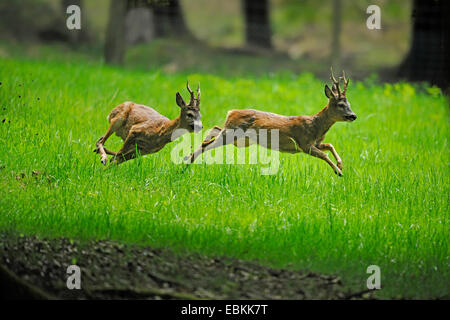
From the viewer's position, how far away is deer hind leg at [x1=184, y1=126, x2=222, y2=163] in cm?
517

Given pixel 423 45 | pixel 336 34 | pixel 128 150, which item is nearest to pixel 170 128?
pixel 128 150

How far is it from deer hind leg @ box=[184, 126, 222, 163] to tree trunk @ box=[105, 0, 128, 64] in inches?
225

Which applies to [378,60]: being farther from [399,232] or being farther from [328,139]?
[399,232]

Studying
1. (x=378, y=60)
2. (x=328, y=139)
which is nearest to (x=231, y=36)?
(x=378, y=60)

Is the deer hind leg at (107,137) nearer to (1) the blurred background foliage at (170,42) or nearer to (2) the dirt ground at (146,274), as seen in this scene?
(2) the dirt ground at (146,274)

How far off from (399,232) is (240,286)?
51.7 inches

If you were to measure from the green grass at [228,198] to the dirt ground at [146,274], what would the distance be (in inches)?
3.1

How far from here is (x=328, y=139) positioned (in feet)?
21.2

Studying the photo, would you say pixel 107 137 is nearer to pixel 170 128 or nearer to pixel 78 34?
pixel 170 128

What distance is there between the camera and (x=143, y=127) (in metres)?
5.06

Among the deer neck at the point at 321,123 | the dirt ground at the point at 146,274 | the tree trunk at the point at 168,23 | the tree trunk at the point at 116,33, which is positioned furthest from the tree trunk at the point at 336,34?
the dirt ground at the point at 146,274

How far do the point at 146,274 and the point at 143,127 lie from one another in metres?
1.41

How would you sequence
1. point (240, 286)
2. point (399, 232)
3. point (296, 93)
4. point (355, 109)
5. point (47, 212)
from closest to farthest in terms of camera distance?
point (240, 286) < point (47, 212) < point (399, 232) < point (355, 109) < point (296, 93)

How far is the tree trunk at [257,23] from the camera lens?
14.6 metres
